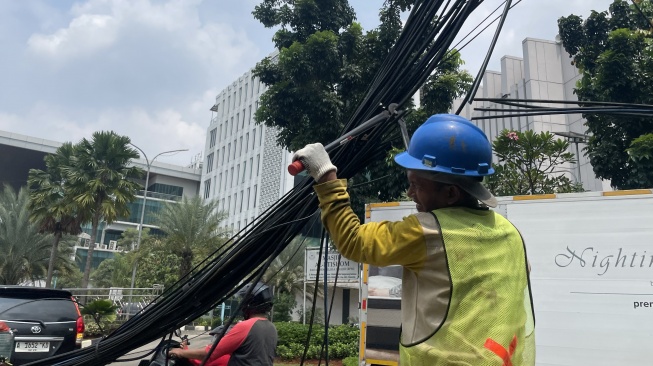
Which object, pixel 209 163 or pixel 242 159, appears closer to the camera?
pixel 242 159

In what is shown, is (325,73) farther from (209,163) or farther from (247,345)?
(209,163)

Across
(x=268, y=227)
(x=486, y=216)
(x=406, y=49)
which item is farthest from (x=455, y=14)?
(x=268, y=227)

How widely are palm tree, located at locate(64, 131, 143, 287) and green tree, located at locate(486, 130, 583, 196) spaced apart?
59.5ft

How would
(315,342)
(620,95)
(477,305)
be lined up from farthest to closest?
(315,342) < (620,95) < (477,305)

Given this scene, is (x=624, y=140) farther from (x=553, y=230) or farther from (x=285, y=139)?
(x=285, y=139)

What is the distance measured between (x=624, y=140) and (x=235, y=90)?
53274mm

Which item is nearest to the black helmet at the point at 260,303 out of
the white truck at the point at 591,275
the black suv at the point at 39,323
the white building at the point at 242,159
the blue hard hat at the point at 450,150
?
the blue hard hat at the point at 450,150

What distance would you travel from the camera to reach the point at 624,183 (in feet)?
35.8

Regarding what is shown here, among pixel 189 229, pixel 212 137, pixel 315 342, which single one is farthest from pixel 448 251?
pixel 212 137

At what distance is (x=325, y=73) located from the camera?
14.6m

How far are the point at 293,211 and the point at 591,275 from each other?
4658mm

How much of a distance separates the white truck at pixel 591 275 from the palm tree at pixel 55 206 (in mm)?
22399

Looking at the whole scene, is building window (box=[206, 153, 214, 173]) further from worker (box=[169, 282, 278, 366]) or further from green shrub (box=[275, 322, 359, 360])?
worker (box=[169, 282, 278, 366])

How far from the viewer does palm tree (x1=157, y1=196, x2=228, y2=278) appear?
2764 centimetres
